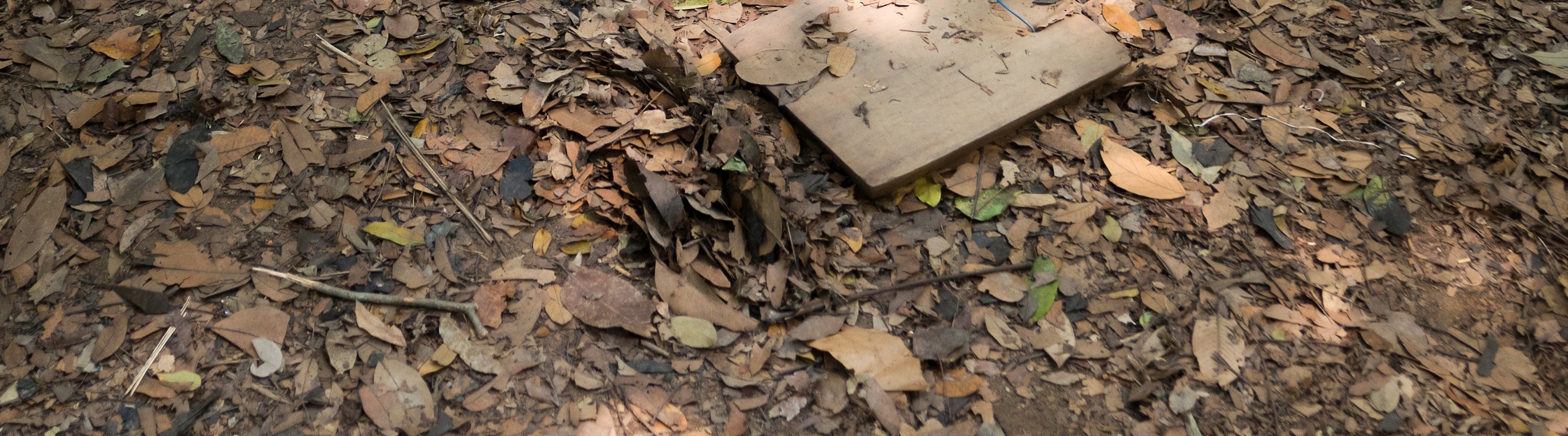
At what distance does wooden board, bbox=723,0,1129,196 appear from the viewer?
227 cm

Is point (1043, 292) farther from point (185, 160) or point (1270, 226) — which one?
point (185, 160)

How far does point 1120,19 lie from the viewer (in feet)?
8.98

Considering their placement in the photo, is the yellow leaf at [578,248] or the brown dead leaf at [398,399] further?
the yellow leaf at [578,248]

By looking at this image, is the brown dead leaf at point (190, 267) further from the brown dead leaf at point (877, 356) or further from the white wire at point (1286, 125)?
the white wire at point (1286, 125)

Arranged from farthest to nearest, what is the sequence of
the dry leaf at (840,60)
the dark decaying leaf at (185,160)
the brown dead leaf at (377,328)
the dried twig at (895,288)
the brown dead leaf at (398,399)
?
the dry leaf at (840,60) < the dark decaying leaf at (185,160) < the dried twig at (895,288) < the brown dead leaf at (377,328) < the brown dead leaf at (398,399)

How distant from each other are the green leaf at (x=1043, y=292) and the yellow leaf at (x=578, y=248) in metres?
1.17

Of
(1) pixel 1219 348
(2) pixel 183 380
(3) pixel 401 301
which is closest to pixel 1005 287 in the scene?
(1) pixel 1219 348

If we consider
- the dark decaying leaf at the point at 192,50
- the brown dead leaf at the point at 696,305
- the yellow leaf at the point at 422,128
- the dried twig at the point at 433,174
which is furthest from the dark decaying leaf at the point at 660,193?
the dark decaying leaf at the point at 192,50

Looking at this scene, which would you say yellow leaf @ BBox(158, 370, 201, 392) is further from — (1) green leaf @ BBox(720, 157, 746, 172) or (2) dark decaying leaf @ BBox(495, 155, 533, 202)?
(1) green leaf @ BBox(720, 157, 746, 172)

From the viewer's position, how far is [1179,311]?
204 cm

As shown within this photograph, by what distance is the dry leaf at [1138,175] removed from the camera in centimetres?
227

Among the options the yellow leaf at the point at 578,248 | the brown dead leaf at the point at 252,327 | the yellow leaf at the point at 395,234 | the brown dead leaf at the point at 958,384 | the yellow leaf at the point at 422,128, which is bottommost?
the brown dead leaf at the point at 958,384

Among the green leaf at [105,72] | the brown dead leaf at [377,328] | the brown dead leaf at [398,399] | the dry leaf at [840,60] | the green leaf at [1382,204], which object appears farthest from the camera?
the dry leaf at [840,60]

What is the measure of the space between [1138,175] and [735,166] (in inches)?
46.6
